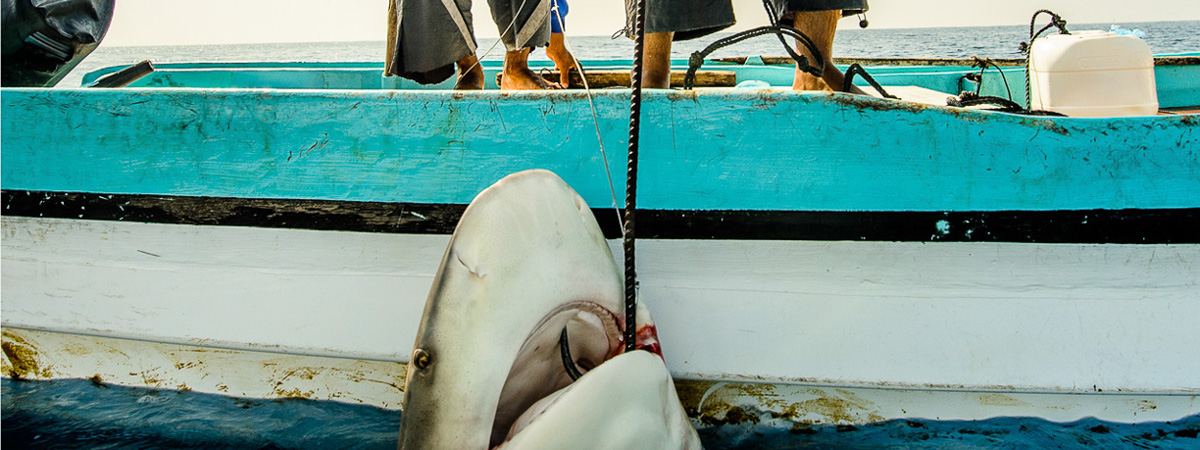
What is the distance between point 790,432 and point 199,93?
1602 mm

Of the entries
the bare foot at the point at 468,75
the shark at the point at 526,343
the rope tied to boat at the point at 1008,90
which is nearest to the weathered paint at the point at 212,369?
the shark at the point at 526,343

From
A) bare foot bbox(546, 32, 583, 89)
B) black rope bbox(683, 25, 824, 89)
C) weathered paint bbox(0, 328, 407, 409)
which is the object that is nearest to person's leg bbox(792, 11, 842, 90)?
black rope bbox(683, 25, 824, 89)

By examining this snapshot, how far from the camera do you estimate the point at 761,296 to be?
1.56m

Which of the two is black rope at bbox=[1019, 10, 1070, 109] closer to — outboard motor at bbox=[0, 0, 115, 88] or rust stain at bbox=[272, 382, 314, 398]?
rust stain at bbox=[272, 382, 314, 398]

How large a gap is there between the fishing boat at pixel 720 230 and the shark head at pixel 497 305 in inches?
10.3

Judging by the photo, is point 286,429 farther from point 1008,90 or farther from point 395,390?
point 1008,90

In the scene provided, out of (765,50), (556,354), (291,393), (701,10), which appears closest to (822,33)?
(701,10)

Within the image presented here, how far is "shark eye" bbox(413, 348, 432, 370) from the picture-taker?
1.06 m

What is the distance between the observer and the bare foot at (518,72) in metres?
2.48

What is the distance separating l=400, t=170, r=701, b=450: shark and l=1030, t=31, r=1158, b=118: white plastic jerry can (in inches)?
66.7

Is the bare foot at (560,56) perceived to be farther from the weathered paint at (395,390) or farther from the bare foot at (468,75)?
the weathered paint at (395,390)

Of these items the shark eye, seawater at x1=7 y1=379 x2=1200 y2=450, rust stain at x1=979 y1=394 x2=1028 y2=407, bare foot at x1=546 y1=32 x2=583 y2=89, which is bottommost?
seawater at x1=7 y1=379 x2=1200 y2=450

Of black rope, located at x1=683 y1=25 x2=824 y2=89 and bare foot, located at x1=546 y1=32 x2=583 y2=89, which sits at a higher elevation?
black rope, located at x1=683 y1=25 x2=824 y2=89

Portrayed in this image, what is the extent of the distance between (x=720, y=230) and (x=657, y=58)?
0.81 m
